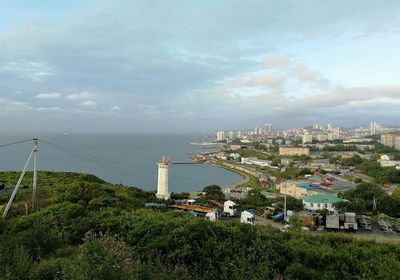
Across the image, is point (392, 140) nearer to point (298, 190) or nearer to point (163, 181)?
point (298, 190)

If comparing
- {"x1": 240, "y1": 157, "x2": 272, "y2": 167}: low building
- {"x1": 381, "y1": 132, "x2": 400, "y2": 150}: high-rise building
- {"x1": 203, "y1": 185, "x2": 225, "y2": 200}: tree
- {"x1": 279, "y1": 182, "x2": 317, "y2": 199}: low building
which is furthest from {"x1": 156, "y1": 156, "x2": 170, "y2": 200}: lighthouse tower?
{"x1": 381, "y1": 132, "x2": 400, "y2": 150}: high-rise building

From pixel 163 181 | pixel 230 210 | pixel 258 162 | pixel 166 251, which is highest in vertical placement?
pixel 166 251

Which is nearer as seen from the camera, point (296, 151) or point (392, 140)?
point (296, 151)

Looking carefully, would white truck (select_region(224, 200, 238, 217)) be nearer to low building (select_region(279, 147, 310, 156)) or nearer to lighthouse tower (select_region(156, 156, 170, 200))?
lighthouse tower (select_region(156, 156, 170, 200))

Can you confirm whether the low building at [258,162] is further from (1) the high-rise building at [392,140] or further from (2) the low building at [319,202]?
(1) the high-rise building at [392,140]

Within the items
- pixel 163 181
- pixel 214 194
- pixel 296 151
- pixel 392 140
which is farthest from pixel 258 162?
pixel 392 140

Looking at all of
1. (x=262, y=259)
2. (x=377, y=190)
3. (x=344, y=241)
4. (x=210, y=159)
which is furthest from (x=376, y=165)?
(x=262, y=259)

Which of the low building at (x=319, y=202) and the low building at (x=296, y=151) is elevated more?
the low building at (x=296, y=151)

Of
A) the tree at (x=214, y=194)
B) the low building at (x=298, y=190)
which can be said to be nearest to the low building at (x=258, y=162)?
the low building at (x=298, y=190)

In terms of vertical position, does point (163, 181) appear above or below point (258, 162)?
above

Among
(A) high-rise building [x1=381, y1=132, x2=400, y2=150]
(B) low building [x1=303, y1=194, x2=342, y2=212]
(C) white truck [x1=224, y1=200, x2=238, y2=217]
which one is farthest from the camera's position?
(A) high-rise building [x1=381, y1=132, x2=400, y2=150]
